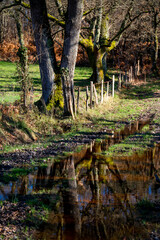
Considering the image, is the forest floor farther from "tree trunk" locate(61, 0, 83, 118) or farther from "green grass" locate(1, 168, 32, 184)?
"tree trunk" locate(61, 0, 83, 118)

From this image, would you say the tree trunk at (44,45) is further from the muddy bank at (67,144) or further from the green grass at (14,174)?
the green grass at (14,174)

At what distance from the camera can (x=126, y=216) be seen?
205 inches

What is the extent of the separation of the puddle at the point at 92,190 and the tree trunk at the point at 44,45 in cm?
540

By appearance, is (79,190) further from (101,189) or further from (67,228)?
(67,228)

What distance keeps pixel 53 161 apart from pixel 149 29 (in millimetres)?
32741

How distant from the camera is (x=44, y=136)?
38.0 feet

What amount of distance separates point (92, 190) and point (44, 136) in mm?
5521

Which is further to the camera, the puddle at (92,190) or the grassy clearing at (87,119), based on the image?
the grassy clearing at (87,119)

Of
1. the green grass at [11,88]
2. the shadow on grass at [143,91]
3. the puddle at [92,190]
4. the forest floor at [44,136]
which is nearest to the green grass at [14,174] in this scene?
the puddle at [92,190]

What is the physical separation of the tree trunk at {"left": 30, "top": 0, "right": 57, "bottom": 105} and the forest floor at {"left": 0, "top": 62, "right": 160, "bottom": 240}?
1824 mm

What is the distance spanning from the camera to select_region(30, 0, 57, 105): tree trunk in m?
13.3

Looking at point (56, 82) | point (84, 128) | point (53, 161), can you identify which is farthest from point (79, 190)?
point (56, 82)

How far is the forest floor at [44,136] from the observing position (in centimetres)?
494

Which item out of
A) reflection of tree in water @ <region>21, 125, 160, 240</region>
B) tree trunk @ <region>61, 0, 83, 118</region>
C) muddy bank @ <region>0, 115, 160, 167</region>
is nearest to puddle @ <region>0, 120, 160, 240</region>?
reflection of tree in water @ <region>21, 125, 160, 240</region>
